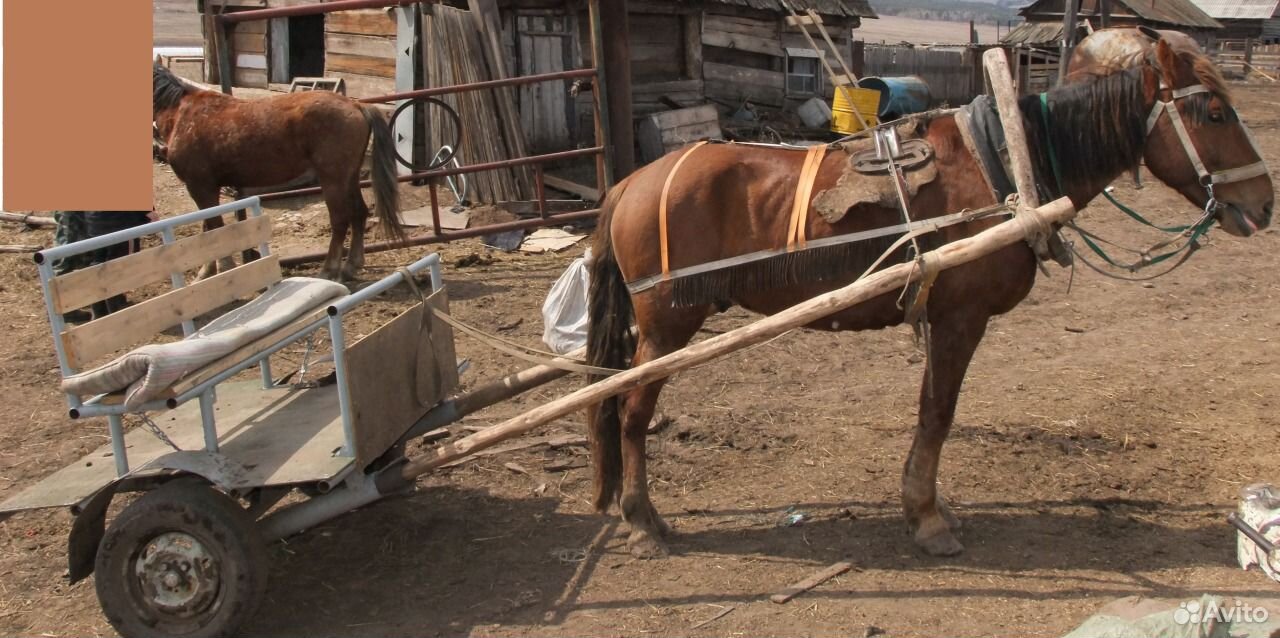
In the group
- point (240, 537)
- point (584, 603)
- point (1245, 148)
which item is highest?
point (1245, 148)

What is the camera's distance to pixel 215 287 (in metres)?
4.39

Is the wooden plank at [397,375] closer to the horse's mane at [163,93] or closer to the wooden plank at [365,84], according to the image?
the horse's mane at [163,93]

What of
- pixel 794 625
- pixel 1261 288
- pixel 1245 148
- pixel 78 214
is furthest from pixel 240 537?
pixel 1261 288

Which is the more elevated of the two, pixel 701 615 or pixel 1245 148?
pixel 1245 148

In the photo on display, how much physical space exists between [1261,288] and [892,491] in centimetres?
546

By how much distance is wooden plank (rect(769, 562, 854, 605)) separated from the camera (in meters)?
3.99

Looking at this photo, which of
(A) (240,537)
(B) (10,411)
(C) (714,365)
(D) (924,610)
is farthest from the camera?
(C) (714,365)

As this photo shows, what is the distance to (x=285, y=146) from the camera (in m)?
8.53

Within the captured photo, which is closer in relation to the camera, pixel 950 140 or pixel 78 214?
pixel 950 140

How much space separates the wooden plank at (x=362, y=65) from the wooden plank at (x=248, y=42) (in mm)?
1436

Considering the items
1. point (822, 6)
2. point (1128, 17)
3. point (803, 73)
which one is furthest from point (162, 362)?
point (1128, 17)

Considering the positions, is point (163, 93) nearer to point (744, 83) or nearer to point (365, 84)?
point (365, 84)

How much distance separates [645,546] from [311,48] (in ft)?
46.8

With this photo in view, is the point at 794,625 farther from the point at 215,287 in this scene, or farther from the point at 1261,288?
the point at 1261,288
